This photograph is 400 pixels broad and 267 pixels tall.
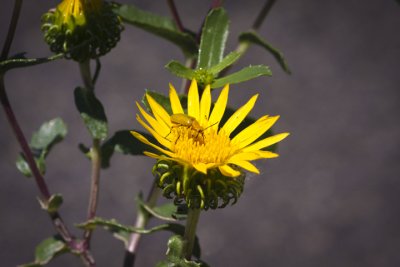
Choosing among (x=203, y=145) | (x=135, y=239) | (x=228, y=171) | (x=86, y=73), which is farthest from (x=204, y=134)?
(x=135, y=239)

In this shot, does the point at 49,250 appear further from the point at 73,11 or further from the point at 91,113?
the point at 73,11

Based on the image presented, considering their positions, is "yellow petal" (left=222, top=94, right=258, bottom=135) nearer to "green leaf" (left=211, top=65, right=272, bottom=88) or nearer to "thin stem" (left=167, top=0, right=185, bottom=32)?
"green leaf" (left=211, top=65, right=272, bottom=88)

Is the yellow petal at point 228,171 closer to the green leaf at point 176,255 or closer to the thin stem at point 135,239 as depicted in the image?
the green leaf at point 176,255

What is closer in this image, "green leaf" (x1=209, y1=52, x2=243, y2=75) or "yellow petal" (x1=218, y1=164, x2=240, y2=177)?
"yellow petal" (x1=218, y1=164, x2=240, y2=177)

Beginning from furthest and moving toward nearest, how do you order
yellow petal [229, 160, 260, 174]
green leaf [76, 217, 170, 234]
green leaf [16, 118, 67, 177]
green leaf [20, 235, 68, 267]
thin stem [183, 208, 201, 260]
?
green leaf [16, 118, 67, 177]
green leaf [20, 235, 68, 267]
green leaf [76, 217, 170, 234]
thin stem [183, 208, 201, 260]
yellow petal [229, 160, 260, 174]

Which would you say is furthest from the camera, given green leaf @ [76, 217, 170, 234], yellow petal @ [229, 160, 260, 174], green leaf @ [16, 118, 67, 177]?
green leaf @ [16, 118, 67, 177]

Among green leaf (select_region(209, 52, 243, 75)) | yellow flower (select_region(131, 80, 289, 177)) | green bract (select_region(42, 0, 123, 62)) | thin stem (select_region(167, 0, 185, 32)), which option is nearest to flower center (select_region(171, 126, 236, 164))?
yellow flower (select_region(131, 80, 289, 177))

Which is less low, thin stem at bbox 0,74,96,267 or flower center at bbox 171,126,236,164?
flower center at bbox 171,126,236,164

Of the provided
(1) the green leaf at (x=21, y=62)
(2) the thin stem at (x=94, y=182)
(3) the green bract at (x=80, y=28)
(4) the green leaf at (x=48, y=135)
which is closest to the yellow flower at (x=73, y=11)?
(3) the green bract at (x=80, y=28)
